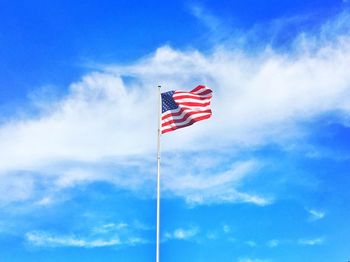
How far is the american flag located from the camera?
3788 centimetres

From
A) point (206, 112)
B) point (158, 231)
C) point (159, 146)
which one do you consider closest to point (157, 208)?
point (158, 231)

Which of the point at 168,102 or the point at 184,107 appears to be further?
the point at 168,102

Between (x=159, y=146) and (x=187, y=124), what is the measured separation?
2179 mm

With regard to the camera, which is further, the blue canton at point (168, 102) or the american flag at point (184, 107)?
the blue canton at point (168, 102)

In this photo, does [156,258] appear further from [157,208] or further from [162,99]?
[162,99]

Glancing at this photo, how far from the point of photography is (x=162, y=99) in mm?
38469

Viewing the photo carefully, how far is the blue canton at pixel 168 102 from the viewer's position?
1501 inches

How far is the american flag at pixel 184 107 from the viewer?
37875 millimetres

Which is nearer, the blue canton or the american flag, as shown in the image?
the american flag

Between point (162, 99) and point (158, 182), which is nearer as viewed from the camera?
point (158, 182)

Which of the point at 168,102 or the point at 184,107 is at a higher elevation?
the point at 168,102

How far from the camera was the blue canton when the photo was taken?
38.1 metres

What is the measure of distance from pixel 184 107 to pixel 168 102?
1031mm

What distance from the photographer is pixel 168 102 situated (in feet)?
126
